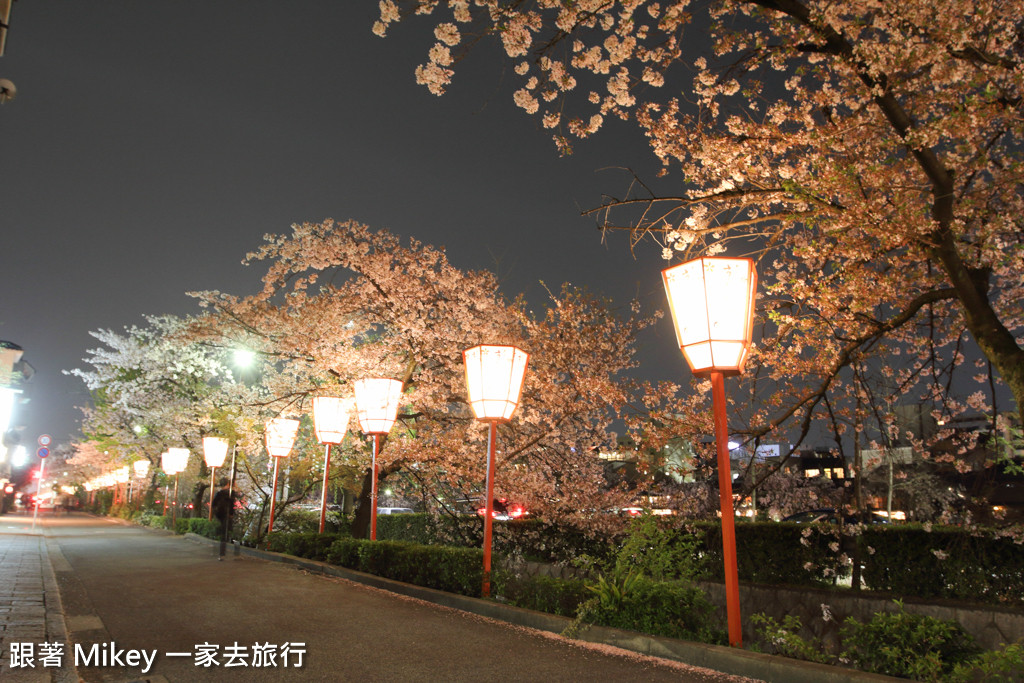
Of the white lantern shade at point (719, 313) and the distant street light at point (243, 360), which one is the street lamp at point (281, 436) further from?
the white lantern shade at point (719, 313)

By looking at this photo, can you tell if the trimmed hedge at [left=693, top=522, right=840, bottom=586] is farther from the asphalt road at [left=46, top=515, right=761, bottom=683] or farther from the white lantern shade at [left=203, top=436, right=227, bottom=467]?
the white lantern shade at [left=203, top=436, right=227, bottom=467]

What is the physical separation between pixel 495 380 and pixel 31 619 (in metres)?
6.17

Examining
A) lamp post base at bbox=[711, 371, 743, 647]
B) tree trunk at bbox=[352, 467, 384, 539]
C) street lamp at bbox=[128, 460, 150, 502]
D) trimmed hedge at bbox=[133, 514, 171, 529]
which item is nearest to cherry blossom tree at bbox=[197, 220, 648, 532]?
tree trunk at bbox=[352, 467, 384, 539]

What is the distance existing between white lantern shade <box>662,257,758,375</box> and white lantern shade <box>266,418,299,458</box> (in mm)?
13358

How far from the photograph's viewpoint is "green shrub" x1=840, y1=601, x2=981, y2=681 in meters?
4.82

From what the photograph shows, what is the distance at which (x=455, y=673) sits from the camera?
5.19 metres

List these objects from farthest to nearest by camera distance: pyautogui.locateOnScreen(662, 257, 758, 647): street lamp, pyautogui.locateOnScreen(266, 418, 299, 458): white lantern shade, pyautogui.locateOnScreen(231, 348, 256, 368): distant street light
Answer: pyautogui.locateOnScreen(231, 348, 256, 368): distant street light < pyautogui.locateOnScreen(266, 418, 299, 458): white lantern shade < pyautogui.locateOnScreen(662, 257, 758, 647): street lamp

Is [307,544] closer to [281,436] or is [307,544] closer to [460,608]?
[281,436]

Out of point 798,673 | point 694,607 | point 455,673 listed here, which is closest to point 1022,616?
point 694,607

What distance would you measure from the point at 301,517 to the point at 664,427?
16.5 m

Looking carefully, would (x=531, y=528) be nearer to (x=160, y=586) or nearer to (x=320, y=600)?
(x=320, y=600)

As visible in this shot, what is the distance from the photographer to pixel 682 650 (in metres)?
5.68

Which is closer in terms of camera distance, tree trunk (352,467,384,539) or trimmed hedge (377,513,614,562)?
trimmed hedge (377,513,614,562)

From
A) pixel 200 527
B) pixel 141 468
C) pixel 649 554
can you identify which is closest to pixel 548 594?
pixel 649 554
